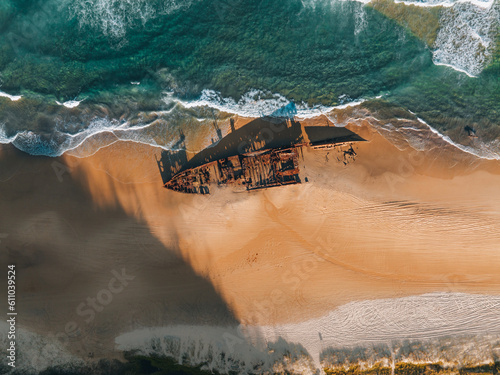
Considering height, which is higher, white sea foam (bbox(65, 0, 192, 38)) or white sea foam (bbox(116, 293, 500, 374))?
white sea foam (bbox(65, 0, 192, 38))

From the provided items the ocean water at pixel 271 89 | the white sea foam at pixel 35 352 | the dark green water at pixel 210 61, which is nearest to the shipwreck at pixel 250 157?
the ocean water at pixel 271 89

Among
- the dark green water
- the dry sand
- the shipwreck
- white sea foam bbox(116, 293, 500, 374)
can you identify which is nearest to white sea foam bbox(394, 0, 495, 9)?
the dark green water

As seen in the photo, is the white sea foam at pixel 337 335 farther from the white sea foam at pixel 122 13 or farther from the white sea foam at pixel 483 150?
the white sea foam at pixel 122 13

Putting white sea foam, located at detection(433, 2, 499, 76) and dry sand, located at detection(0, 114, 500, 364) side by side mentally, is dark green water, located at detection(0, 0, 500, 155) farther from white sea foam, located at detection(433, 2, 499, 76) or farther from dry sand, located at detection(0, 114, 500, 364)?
dry sand, located at detection(0, 114, 500, 364)

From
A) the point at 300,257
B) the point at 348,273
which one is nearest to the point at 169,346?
the point at 300,257

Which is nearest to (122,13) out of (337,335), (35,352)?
(35,352)

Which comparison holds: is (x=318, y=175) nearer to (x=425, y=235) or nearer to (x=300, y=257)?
(x=300, y=257)
